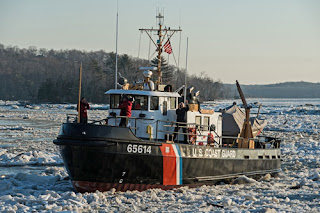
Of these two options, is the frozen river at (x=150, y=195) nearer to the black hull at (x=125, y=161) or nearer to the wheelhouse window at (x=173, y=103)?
the black hull at (x=125, y=161)

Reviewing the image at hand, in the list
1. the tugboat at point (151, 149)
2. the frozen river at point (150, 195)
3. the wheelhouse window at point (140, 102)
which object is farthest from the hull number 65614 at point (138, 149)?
the wheelhouse window at point (140, 102)

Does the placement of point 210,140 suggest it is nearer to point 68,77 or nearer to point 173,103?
point 173,103

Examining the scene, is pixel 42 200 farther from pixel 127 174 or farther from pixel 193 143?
pixel 193 143

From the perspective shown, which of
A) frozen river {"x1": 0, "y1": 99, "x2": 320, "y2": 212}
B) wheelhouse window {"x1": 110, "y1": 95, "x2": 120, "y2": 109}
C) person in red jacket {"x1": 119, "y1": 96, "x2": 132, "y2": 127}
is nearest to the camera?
frozen river {"x1": 0, "y1": 99, "x2": 320, "y2": 212}

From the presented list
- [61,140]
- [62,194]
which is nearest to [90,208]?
[62,194]

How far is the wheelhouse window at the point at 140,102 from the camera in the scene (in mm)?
16462

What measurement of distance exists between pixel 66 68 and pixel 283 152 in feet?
380

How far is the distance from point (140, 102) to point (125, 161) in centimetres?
279

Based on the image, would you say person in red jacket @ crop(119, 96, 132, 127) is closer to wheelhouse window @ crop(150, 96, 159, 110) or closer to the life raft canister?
wheelhouse window @ crop(150, 96, 159, 110)

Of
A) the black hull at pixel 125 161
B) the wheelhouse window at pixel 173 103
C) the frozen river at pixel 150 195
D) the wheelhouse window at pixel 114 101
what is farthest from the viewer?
the wheelhouse window at pixel 173 103

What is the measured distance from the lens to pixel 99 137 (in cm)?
1410

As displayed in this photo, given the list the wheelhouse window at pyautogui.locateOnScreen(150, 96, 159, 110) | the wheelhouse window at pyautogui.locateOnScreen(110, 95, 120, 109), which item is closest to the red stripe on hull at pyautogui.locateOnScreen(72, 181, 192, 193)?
the wheelhouse window at pyautogui.locateOnScreen(150, 96, 159, 110)

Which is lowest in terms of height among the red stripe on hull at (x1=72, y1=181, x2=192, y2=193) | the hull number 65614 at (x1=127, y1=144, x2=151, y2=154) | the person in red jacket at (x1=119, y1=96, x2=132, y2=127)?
the red stripe on hull at (x1=72, y1=181, x2=192, y2=193)

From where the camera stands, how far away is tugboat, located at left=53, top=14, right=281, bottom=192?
14219 millimetres
